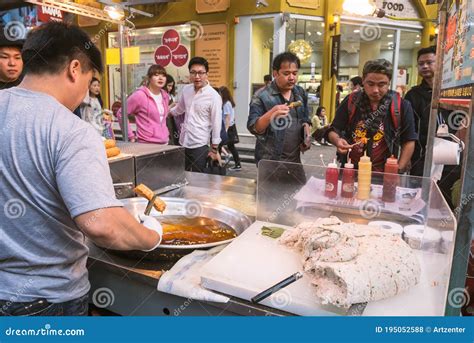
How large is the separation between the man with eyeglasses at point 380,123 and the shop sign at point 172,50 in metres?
7.34

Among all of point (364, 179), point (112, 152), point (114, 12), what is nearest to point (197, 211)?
point (112, 152)

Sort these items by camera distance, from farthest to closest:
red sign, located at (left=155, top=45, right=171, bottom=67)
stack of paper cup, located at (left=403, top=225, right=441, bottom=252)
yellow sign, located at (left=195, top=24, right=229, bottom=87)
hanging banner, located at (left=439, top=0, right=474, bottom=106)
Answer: red sign, located at (left=155, top=45, right=171, bottom=67) → yellow sign, located at (left=195, top=24, right=229, bottom=87) → stack of paper cup, located at (left=403, top=225, right=441, bottom=252) → hanging banner, located at (left=439, top=0, right=474, bottom=106)

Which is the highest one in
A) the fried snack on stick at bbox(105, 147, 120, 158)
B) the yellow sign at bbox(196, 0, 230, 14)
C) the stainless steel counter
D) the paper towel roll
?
the yellow sign at bbox(196, 0, 230, 14)

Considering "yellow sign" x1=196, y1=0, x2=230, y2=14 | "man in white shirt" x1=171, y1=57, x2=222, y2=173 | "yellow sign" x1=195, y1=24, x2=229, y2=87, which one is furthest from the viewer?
"yellow sign" x1=195, y1=24, x2=229, y2=87

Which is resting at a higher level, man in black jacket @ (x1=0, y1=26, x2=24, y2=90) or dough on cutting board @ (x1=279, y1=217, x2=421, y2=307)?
man in black jacket @ (x1=0, y1=26, x2=24, y2=90)

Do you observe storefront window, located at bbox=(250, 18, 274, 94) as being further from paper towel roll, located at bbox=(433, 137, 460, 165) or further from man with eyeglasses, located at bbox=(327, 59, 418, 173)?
paper towel roll, located at bbox=(433, 137, 460, 165)

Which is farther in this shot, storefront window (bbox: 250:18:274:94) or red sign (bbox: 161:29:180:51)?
red sign (bbox: 161:29:180:51)

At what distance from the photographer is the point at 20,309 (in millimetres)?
1175

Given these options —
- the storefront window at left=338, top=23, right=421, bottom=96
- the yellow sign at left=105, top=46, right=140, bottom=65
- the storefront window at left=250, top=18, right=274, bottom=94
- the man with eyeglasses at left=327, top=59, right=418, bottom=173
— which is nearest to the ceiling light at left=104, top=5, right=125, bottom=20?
the yellow sign at left=105, top=46, right=140, bottom=65

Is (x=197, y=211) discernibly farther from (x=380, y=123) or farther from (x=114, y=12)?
(x=114, y=12)

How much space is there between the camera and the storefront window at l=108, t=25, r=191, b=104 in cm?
921

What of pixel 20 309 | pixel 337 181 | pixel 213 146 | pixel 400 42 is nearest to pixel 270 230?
pixel 337 181

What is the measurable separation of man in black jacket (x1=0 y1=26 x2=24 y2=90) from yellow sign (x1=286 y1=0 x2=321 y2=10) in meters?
6.72
